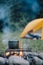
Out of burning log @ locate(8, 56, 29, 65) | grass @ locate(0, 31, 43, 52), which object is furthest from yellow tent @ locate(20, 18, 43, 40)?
burning log @ locate(8, 56, 29, 65)

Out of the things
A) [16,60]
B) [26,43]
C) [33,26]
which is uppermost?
[33,26]

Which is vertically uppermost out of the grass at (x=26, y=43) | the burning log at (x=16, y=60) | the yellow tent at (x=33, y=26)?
the yellow tent at (x=33, y=26)

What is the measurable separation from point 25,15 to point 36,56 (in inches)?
24.4

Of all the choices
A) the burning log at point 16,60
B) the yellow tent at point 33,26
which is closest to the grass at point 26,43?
the yellow tent at point 33,26

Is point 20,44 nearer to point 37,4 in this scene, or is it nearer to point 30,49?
point 30,49

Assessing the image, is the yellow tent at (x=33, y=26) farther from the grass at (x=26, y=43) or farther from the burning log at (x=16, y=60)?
the burning log at (x=16, y=60)

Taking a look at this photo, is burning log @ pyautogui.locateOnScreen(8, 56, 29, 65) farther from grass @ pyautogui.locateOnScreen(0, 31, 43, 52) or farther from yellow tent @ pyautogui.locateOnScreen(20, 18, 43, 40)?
yellow tent @ pyautogui.locateOnScreen(20, 18, 43, 40)

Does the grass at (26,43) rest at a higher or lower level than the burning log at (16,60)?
higher

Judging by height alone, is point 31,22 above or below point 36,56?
above

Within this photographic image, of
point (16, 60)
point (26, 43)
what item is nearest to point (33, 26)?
point (26, 43)

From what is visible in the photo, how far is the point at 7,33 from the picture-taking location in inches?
276

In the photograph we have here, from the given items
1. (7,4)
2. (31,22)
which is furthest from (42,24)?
(7,4)

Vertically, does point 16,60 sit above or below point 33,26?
below

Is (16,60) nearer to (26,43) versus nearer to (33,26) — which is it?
(26,43)
